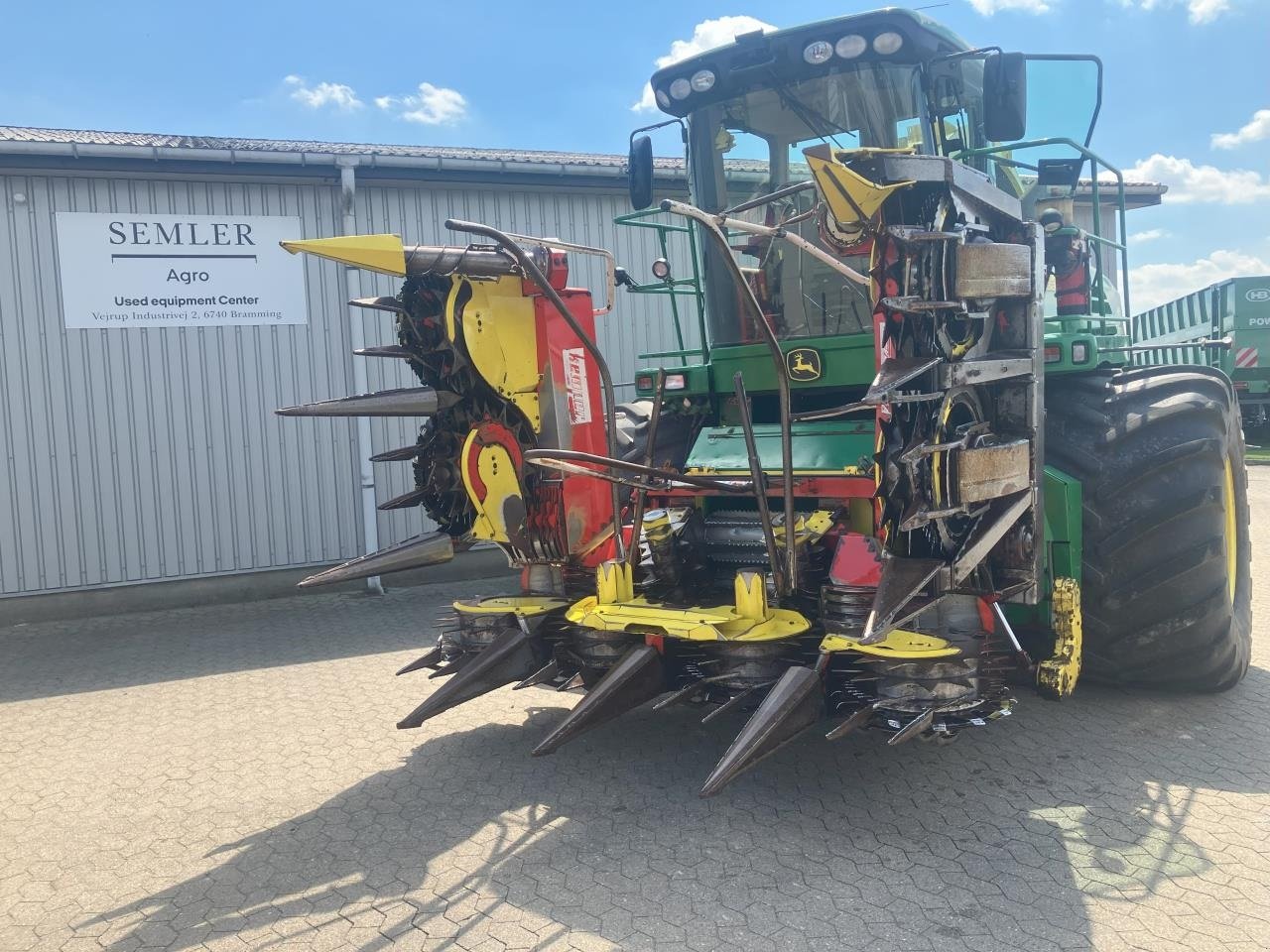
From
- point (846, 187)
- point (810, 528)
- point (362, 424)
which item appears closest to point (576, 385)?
point (810, 528)

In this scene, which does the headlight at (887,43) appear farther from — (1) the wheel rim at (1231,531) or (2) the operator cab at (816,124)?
(1) the wheel rim at (1231,531)

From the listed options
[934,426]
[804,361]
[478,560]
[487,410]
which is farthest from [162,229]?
[934,426]

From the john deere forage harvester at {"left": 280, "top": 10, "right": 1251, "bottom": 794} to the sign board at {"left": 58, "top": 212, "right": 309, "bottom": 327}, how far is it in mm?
4231

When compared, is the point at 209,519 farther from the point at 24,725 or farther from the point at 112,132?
the point at 112,132

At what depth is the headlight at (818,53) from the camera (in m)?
4.18

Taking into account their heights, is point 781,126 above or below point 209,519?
above

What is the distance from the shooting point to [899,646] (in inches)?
122

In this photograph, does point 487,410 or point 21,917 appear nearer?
point 21,917

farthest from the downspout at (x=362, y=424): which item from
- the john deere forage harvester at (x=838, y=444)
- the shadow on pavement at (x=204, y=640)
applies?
the john deere forage harvester at (x=838, y=444)

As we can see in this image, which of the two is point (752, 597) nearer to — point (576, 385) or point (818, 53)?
point (576, 385)

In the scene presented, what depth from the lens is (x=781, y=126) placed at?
4.57 metres

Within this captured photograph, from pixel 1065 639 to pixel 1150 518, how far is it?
71cm


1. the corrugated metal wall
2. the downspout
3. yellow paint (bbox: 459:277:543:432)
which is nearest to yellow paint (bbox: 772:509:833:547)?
yellow paint (bbox: 459:277:543:432)

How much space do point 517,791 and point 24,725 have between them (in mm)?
2954
